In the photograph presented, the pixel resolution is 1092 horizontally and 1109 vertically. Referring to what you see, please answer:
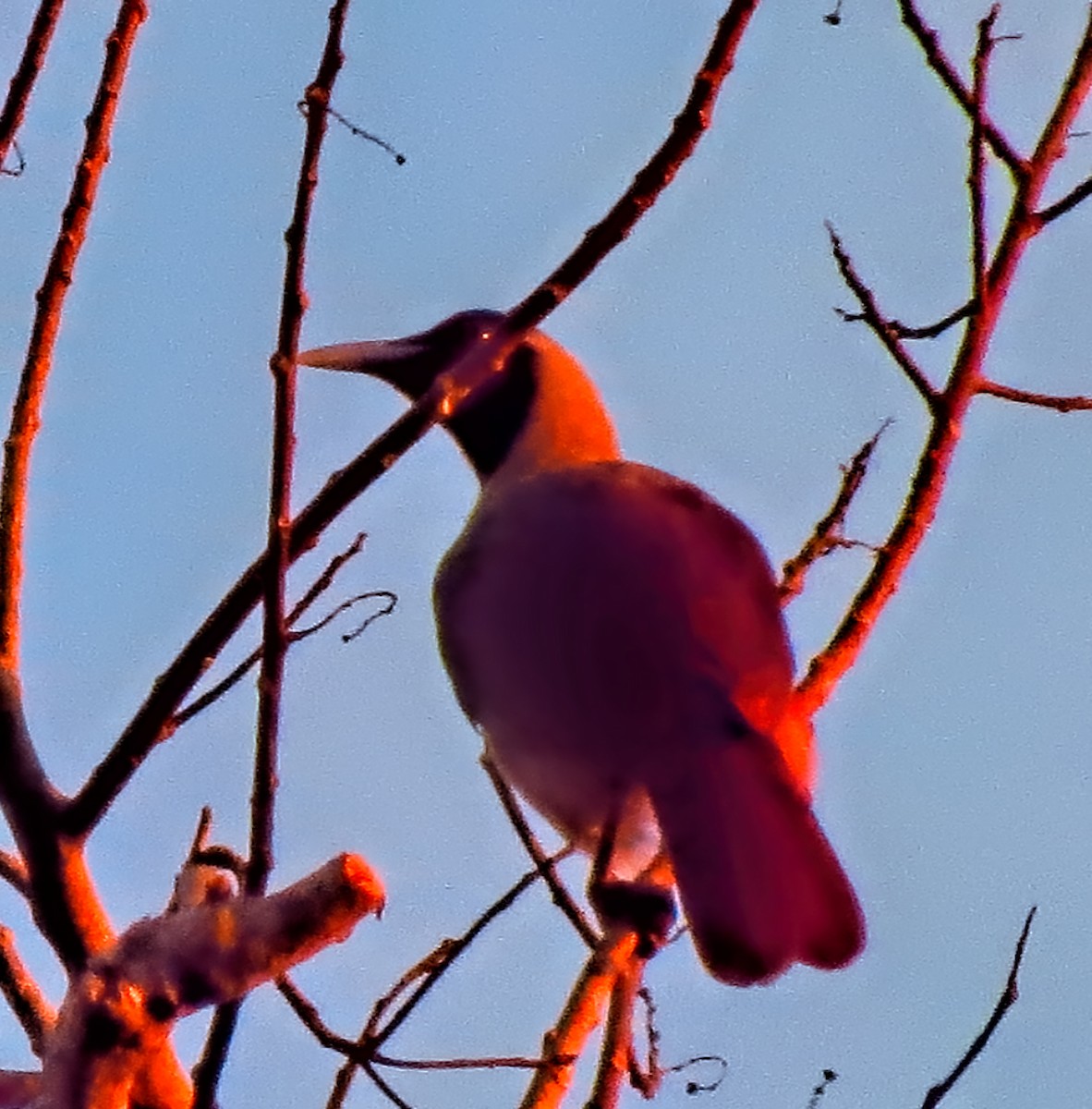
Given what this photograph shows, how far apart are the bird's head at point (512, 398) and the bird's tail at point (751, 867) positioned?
1.58 ft

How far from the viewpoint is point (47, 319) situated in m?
1.41

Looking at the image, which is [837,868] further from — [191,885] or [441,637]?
[191,885]

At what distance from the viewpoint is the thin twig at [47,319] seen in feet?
4.54

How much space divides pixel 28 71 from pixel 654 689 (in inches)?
31.5

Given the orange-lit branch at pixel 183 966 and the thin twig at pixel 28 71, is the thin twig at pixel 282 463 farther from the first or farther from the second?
the thin twig at pixel 28 71

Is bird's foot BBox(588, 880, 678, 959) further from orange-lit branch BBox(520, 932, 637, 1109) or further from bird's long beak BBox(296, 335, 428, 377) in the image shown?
bird's long beak BBox(296, 335, 428, 377)

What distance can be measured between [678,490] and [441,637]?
19 centimetres

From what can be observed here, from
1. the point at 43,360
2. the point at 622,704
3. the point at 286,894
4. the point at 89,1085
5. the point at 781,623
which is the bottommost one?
the point at 89,1085

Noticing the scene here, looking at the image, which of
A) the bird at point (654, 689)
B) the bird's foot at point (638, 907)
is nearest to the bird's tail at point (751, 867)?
the bird at point (654, 689)

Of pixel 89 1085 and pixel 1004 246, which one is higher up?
pixel 1004 246

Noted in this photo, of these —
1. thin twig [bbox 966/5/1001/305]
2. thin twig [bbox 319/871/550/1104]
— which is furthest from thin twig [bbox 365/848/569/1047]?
thin twig [bbox 966/5/1001/305]

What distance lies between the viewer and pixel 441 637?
3.67 feet

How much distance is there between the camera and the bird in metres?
0.95

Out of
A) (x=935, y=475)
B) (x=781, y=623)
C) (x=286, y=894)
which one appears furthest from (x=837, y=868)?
(x=935, y=475)
